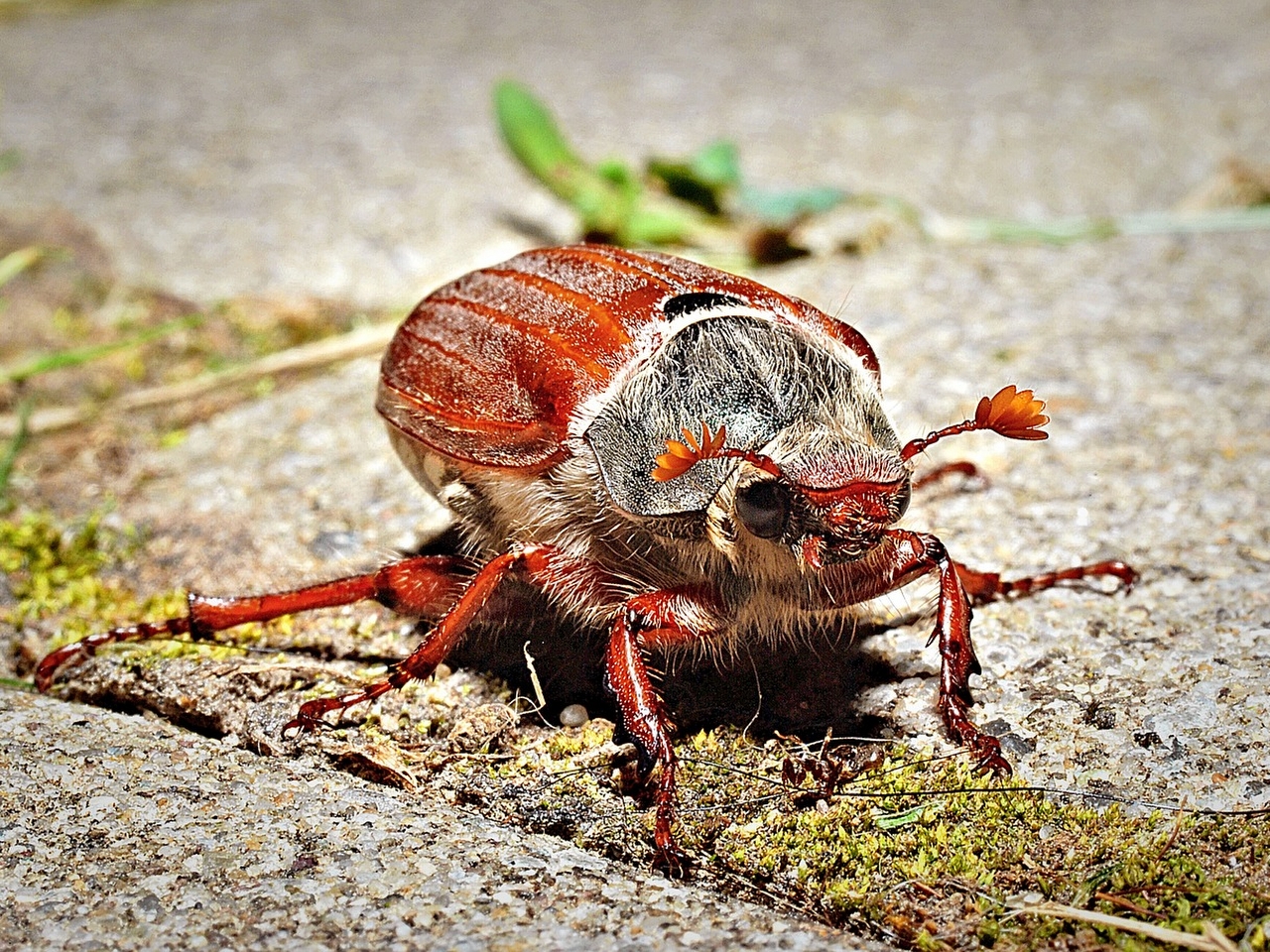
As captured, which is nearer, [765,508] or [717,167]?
[765,508]

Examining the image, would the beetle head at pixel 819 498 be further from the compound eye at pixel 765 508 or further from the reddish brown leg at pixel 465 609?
the reddish brown leg at pixel 465 609

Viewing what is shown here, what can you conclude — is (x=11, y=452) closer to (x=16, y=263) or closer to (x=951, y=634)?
(x=16, y=263)

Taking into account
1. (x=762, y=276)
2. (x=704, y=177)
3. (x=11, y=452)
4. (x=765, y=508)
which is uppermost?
(x=704, y=177)

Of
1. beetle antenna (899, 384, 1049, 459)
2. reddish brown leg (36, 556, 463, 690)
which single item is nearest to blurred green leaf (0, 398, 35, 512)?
reddish brown leg (36, 556, 463, 690)

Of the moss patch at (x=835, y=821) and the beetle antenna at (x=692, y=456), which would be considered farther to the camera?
the beetle antenna at (x=692, y=456)

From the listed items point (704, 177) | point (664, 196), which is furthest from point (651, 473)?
point (664, 196)

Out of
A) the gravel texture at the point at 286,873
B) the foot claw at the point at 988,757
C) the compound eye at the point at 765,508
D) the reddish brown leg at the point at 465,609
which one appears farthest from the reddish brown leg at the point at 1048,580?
the gravel texture at the point at 286,873

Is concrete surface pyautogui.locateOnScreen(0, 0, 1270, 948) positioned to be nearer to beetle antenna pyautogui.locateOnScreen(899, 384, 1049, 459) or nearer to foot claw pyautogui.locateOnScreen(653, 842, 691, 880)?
foot claw pyautogui.locateOnScreen(653, 842, 691, 880)
